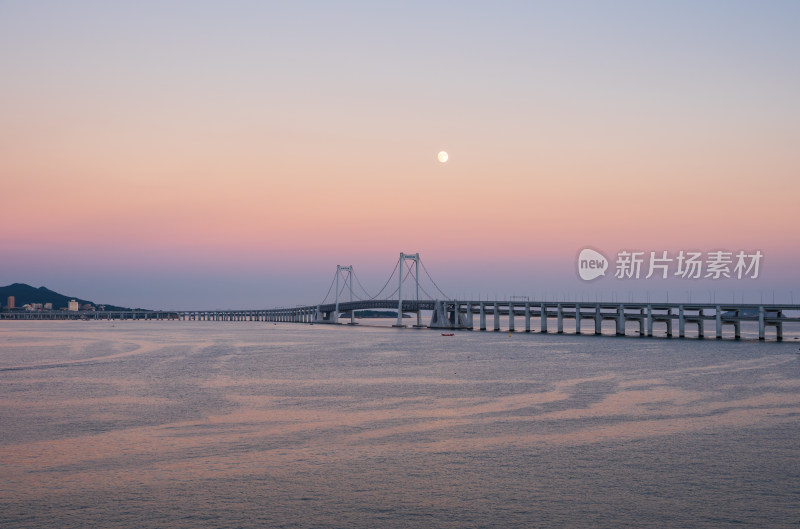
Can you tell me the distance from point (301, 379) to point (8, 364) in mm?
27365

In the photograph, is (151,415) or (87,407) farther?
(87,407)

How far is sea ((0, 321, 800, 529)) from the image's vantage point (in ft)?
47.5

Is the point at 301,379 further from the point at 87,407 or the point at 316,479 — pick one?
the point at 316,479

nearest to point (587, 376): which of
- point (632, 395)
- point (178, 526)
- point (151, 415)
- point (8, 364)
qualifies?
point (632, 395)

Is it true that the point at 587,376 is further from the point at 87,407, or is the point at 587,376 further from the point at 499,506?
the point at 499,506

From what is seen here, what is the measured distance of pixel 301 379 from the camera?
4522 centimetres

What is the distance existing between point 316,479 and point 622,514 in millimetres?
6821

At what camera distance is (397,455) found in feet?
66.2

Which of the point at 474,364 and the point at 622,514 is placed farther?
the point at 474,364

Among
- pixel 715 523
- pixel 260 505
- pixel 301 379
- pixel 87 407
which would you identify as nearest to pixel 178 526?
pixel 260 505

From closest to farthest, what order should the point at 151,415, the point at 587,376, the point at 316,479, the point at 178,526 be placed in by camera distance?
the point at 178,526 < the point at 316,479 < the point at 151,415 < the point at 587,376

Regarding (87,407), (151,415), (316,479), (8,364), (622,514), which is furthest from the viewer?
(8,364)

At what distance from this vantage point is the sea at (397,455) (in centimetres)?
1448

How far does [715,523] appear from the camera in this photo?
13.8 meters
